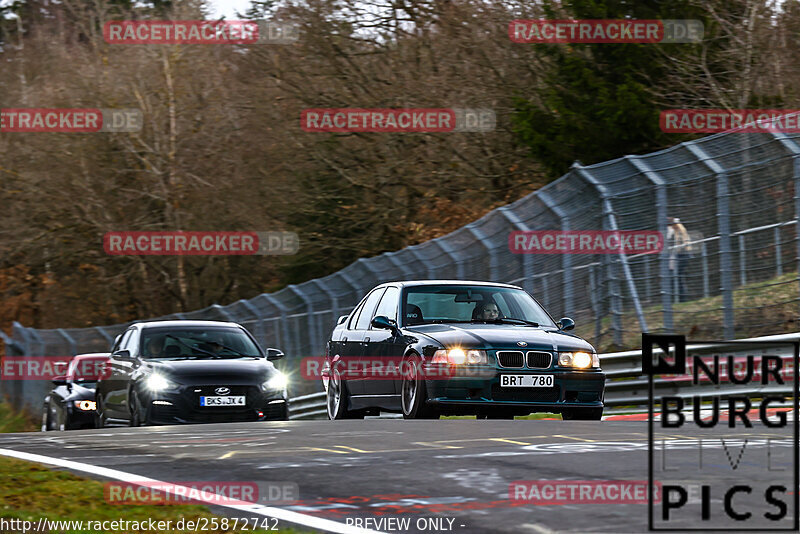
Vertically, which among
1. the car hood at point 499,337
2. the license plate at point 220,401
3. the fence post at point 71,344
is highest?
the car hood at point 499,337

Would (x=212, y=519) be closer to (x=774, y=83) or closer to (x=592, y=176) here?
(x=592, y=176)

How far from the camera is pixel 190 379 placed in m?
15.4

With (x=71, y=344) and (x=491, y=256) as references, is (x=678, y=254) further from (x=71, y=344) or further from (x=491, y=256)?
(x=71, y=344)

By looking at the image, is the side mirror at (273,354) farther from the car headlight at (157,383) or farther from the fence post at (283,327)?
the fence post at (283,327)

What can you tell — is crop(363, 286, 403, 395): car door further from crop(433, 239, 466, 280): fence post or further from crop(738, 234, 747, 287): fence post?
crop(433, 239, 466, 280): fence post

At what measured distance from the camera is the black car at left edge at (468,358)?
12836 millimetres

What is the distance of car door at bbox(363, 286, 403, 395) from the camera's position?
13.9 metres

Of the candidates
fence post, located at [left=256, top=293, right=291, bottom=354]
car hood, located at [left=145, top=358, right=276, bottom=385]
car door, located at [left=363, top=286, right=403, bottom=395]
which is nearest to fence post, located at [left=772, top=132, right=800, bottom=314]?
car door, located at [left=363, top=286, right=403, bottom=395]

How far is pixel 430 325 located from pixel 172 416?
3320 mm

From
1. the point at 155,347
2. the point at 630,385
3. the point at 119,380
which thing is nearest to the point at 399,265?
the point at 155,347

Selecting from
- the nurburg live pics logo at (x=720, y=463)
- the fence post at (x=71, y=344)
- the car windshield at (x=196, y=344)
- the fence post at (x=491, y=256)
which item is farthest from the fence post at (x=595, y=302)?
the fence post at (x=71, y=344)

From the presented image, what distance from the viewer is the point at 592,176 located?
57.1 feet

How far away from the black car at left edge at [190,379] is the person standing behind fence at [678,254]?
15.7 ft

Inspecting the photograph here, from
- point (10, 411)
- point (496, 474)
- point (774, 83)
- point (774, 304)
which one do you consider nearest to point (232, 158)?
point (10, 411)
